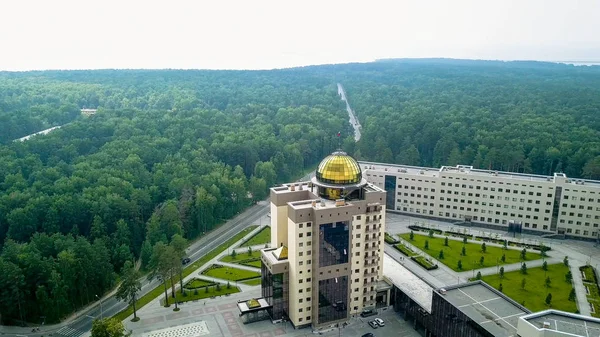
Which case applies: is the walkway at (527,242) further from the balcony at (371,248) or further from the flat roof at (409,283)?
the balcony at (371,248)

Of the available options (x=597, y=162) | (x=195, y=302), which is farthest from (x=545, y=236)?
(x=195, y=302)

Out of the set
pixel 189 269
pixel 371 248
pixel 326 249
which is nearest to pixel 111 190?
pixel 189 269

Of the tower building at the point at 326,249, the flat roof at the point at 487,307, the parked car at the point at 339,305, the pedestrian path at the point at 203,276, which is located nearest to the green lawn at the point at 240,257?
the pedestrian path at the point at 203,276

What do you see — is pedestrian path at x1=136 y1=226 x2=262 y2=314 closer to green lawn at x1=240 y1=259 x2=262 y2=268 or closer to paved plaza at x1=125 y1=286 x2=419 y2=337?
paved plaza at x1=125 y1=286 x2=419 y2=337

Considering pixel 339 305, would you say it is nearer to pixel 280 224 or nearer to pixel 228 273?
pixel 280 224

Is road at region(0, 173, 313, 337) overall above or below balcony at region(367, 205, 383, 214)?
below

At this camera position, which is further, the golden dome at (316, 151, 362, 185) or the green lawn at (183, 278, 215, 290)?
the green lawn at (183, 278, 215, 290)

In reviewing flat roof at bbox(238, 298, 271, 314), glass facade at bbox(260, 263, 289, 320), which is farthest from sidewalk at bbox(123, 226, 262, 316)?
glass facade at bbox(260, 263, 289, 320)
